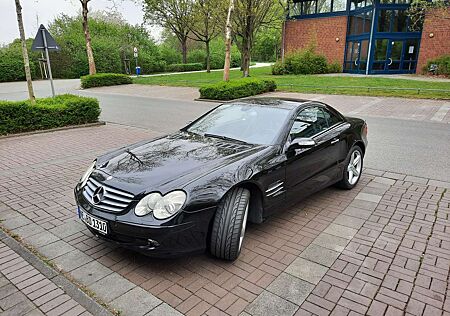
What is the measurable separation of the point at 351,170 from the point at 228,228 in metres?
2.86

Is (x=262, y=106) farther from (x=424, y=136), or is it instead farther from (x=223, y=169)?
(x=424, y=136)

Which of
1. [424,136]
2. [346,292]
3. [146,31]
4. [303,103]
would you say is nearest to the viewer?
[346,292]

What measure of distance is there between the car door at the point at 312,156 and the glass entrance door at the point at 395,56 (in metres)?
23.6

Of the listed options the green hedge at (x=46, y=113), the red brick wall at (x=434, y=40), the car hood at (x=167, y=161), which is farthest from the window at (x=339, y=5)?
the car hood at (x=167, y=161)

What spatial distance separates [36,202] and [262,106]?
10.9 ft

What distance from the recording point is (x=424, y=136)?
8727 millimetres

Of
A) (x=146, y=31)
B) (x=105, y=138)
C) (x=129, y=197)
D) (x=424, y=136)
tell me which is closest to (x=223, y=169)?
(x=129, y=197)

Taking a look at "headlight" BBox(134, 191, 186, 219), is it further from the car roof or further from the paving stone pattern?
the car roof

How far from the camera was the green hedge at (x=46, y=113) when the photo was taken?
887cm

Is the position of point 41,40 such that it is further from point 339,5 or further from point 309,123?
point 339,5

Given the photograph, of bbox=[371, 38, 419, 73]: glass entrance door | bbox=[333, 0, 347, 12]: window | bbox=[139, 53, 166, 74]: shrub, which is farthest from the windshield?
bbox=[139, 53, 166, 74]: shrub

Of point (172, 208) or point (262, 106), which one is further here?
point (262, 106)

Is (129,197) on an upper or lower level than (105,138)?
upper

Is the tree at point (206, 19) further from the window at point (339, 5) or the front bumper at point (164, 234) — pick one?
the front bumper at point (164, 234)
